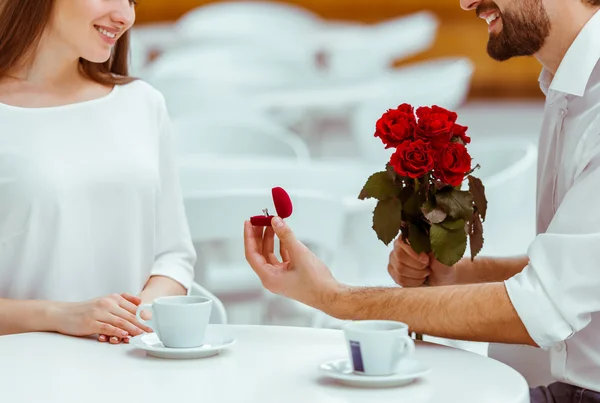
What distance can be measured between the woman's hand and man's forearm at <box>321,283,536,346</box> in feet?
1.23

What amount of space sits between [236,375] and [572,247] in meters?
0.53

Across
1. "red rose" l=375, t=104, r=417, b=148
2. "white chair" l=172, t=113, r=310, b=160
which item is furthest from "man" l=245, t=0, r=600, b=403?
"white chair" l=172, t=113, r=310, b=160

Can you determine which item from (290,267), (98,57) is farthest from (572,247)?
(98,57)

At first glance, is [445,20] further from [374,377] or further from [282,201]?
[374,377]

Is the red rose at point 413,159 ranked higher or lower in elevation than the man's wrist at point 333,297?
higher

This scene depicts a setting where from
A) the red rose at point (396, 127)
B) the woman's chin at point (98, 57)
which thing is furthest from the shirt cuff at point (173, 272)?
the red rose at point (396, 127)

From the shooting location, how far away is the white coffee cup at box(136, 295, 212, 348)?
147cm

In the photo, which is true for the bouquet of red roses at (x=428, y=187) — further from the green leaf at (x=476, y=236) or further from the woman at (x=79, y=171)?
the woman at (x=79, y=171)

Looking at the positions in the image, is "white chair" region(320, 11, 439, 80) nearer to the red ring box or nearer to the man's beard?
the man's beard

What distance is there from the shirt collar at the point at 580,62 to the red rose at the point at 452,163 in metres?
0.27

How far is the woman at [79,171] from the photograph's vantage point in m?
1.96

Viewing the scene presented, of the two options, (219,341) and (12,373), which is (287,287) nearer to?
(219,341)

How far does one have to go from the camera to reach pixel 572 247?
4.92 ft

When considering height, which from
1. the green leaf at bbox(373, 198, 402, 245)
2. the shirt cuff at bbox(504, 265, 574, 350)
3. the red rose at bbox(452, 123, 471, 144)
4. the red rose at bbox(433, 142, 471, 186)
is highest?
the red rose at bbox(452, 123, 471, 144)
